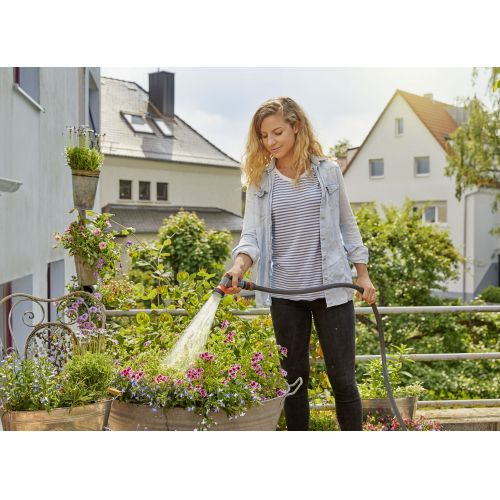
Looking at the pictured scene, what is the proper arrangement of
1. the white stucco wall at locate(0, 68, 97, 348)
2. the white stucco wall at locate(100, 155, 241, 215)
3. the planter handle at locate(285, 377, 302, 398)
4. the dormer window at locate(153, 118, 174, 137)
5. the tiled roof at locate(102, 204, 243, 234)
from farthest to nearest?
the dormer window at locate(153, 118, 174, 137)
the white stucco wall at locate(100, 155, 241, 215)
the tiled roof at locate(102, 204, 243, 234)
the white stucco wall at locate(0, 68, 97, 348)
the planter handle at locate(285, 377, 302, 398)

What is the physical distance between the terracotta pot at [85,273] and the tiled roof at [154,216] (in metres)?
13.1

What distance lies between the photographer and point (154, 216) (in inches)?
734

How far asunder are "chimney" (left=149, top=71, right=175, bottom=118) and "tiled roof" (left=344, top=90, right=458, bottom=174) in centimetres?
→ 533

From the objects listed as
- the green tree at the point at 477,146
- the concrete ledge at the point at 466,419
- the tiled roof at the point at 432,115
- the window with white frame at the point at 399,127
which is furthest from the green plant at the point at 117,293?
the window with white frame at the point at 399,127

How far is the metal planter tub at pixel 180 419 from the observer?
6.96 feet

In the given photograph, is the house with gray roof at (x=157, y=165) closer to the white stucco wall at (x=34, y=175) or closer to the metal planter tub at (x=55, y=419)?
the white stucco wall at (x=34, y=175)

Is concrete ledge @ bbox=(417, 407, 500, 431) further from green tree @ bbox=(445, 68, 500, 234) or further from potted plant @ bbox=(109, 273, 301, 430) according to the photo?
green tree @ bbox=(445, 68, 500, 234)

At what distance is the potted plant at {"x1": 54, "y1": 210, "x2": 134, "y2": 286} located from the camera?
322 centimetres

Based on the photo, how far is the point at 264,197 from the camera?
2.42 meters

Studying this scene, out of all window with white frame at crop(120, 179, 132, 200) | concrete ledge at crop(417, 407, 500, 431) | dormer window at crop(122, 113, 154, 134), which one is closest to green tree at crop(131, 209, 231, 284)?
window with white frame at crop(120, 179, 132, 200)

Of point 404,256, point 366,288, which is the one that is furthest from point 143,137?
point 366,288

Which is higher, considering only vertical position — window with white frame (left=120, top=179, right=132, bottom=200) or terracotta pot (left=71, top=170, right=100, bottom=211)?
window with white frame (left=120, top=179, right=132, bottom=200)
